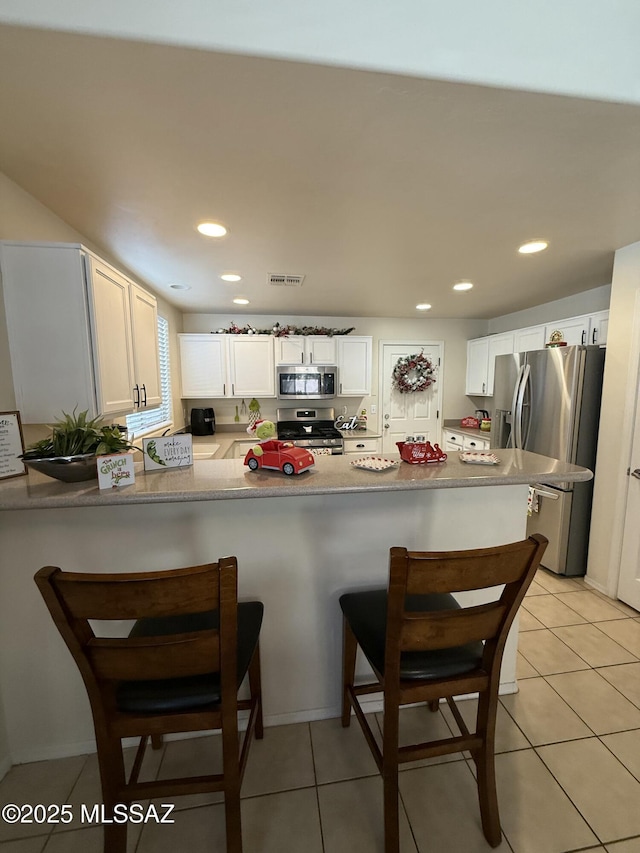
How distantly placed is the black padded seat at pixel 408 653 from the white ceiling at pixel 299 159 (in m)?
1.55

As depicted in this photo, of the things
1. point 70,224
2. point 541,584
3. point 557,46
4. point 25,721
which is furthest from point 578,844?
point 70,224

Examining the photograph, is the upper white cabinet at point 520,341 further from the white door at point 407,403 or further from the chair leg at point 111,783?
the chair leg at point 111,783

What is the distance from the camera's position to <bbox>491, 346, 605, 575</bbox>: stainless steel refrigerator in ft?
8.54

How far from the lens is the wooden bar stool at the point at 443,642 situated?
34.2 inches

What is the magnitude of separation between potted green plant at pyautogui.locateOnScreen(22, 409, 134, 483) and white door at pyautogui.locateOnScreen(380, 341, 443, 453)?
3.84 meters

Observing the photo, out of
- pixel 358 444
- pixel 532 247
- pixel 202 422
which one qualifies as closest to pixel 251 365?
pixel 202 422

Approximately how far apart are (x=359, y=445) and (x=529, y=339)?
2086mm

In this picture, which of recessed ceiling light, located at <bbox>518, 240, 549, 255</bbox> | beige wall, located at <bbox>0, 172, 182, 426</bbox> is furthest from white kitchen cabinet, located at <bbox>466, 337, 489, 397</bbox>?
beige wall, located at <bbox>0, 172, 182, 426</bbox>

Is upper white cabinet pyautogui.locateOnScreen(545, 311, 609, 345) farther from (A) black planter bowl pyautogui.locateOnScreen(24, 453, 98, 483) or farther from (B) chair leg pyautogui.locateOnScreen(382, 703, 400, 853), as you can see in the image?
(A) black planter bowl pyautogui.locateOnScreen(24, 453, 98, 483)

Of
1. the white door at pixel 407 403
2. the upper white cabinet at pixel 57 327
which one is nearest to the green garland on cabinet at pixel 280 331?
the white door at pixel 407 403

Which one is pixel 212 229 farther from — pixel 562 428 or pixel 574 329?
pixel 574 329

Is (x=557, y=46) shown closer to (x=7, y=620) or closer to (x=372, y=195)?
(x=372, y=195)

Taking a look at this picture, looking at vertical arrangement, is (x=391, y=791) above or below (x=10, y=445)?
below

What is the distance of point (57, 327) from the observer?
148 centimetres
